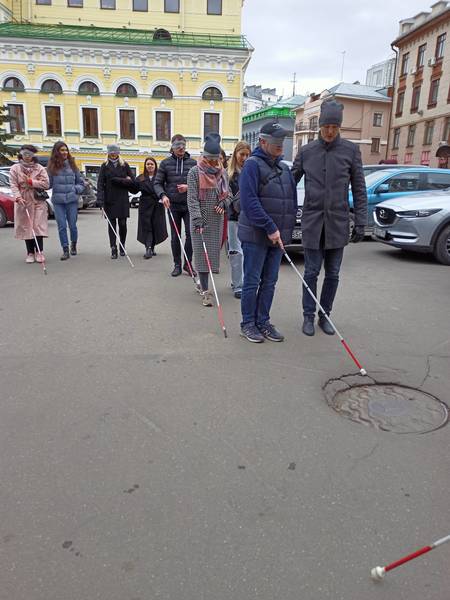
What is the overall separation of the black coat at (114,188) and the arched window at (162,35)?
3146cm

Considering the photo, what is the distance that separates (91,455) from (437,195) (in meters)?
8.56

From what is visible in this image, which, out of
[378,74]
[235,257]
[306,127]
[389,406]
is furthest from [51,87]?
[378,74]

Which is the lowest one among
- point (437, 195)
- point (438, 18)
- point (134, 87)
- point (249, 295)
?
point (249, 295)

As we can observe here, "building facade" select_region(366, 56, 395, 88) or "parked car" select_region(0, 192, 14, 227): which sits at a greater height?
"building facade" select_region(366, 56, 395, 88)

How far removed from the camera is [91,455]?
2.94 m

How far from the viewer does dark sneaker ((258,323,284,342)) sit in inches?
193

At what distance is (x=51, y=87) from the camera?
112 ft

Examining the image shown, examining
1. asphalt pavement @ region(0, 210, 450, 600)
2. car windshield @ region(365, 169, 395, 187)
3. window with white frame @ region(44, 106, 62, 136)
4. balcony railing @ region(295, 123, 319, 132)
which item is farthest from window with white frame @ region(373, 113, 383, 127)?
asphalt pavement @ region(0, 210, 450, 600)

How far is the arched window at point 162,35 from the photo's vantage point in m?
35.2

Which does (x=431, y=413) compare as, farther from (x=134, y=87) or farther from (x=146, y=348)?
(x=134, y=87)

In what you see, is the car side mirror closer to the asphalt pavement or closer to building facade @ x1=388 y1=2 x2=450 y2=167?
the asphalt pavement

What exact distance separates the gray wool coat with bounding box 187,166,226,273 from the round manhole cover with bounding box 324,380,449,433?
280 cm

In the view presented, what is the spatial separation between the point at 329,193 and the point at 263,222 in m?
0.85

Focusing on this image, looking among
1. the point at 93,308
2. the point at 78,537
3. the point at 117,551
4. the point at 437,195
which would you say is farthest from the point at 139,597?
the point at 437,195
